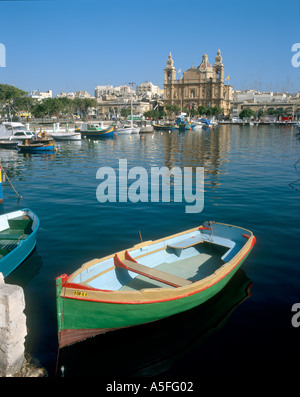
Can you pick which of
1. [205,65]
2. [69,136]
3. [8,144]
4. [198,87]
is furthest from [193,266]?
[205,65]

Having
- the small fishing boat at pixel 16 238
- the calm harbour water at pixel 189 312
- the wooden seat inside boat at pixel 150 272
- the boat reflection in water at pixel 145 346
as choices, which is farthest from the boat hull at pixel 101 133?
the boat reflection in water at pixel 145 346

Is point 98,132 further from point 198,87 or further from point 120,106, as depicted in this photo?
point 120,106

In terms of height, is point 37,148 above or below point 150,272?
above

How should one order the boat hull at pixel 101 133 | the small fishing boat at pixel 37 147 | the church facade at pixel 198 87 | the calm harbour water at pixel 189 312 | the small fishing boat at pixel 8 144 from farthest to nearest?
the church facade at pixel 198 87, the boat hull at pixel 101 133, the small fishing boat at pixel 8 144, the small fishing boat at pixel 37 147, the calm harbour water at pixel 189 312

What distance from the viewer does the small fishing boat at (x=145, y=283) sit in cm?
611

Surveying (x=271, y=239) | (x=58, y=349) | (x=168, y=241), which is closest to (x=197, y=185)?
(x=271, y=239)

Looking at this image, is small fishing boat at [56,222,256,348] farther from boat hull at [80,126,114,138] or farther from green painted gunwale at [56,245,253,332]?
boat hull at [80,126,114,138]

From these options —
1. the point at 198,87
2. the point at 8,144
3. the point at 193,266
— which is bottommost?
the point at 193,266

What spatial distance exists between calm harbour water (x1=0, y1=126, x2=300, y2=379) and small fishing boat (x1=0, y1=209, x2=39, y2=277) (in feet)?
1.81

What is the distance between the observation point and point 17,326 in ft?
17.1

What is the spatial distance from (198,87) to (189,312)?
153m

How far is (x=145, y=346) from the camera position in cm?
662

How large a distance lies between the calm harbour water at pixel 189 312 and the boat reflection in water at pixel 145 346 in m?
0.02

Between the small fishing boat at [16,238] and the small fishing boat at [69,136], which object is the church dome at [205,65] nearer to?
the small fishing boat at [69,136]
